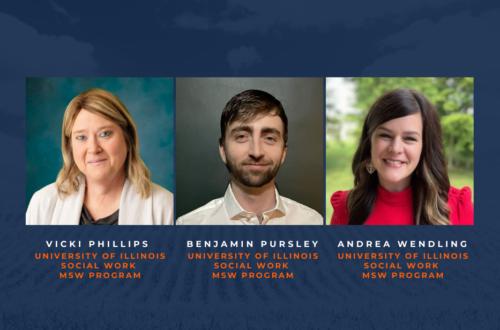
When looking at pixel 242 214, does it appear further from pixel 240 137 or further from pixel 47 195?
pixel 47 195

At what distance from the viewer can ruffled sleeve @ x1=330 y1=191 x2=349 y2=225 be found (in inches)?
233

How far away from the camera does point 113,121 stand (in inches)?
229

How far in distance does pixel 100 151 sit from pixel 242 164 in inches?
62.2

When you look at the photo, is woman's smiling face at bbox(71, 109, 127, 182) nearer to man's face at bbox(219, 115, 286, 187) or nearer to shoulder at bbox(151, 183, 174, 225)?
shoulder at bbox(151, 183, 174, 225)

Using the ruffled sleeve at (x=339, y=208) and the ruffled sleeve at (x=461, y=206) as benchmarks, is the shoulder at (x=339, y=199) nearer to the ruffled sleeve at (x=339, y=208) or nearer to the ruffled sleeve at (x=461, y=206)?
Result: the ruffled sleeve at (x=339, y=208)

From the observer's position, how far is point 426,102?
230 inches

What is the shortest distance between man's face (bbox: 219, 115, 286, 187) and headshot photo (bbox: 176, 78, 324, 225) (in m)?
0.01

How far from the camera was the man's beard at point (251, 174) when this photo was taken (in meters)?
5.77

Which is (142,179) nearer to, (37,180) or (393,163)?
(37,180)

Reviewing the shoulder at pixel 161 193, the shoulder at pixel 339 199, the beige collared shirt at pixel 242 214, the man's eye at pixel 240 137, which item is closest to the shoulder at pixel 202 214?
the beige collared shirt at pixel 242 214

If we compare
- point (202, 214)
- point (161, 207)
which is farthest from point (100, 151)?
point (202, 214)

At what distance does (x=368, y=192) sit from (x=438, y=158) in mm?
862

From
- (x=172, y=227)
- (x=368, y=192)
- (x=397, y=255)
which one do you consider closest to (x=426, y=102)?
(x=368, y=192)

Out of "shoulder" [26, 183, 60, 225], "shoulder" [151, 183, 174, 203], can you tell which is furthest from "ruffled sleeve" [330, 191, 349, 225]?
"shoulder" [26, 183, 60, 225]
